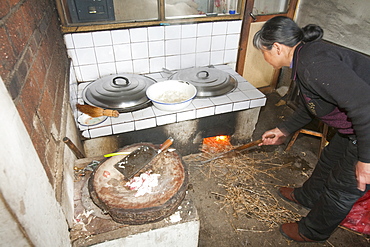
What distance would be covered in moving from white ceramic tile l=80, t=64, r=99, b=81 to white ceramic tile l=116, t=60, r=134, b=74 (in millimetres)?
295

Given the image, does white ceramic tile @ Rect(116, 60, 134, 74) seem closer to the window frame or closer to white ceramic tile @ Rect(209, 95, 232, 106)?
the window frame

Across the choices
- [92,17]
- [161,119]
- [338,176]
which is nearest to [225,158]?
[161,119]

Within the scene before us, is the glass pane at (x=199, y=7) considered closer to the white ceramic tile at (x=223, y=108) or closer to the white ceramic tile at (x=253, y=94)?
the white ceramic tile at (x=253, y=94)

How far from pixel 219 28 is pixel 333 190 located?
8.55 feet

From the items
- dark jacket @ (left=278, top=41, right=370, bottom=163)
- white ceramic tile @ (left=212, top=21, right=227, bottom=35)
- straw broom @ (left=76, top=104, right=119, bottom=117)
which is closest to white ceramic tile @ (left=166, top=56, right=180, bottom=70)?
white ceramic tile @ (left=212, top=21, right=227, bottom=35)

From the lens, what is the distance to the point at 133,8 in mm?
3811

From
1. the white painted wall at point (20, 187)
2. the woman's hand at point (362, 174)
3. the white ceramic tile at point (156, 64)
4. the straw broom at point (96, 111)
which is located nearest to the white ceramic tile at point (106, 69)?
the white ceramic tile at point (156, 64)

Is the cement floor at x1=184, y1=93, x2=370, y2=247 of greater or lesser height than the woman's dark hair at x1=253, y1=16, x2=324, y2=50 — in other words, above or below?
below

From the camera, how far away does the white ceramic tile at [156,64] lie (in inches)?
134

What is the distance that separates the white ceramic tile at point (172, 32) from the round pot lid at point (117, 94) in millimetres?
787

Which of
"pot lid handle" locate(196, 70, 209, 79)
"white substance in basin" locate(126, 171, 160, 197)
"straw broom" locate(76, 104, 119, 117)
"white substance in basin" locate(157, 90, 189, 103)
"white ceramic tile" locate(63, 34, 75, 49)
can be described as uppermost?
"white ceramic tile" locate(63, 34, 75, 49)

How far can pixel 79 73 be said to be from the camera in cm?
315

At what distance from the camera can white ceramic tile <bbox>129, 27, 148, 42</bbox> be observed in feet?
10.1

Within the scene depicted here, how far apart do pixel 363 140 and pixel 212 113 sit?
1634mm
